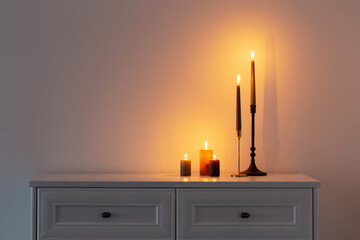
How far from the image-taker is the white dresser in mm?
1561

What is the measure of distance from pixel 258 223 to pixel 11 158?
0.96 metres

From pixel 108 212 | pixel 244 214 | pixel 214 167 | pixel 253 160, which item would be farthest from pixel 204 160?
pixel 108 212

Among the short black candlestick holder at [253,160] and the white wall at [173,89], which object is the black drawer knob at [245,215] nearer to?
the short black candlestick holder at [253,160]

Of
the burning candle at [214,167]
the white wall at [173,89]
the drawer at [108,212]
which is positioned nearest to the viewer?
the drawer at [108,212]

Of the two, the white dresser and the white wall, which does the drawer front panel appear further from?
the white wall

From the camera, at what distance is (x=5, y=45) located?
186 cm

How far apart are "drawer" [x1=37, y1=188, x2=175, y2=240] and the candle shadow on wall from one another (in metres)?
0.50

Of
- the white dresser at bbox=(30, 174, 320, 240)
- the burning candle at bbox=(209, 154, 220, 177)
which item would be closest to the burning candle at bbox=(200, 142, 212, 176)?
the burning candle at bbox=(209, 154, 220, 177)

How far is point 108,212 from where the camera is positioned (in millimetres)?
1566

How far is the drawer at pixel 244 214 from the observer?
1.56 metres

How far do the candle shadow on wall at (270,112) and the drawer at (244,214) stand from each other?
0.32 meters

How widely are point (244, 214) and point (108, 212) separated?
17.3 inches

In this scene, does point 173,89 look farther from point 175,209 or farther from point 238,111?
point 175,209

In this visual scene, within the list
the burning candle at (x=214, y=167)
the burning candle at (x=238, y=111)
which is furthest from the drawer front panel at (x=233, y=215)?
the burning candle at (x=238, y=111)
